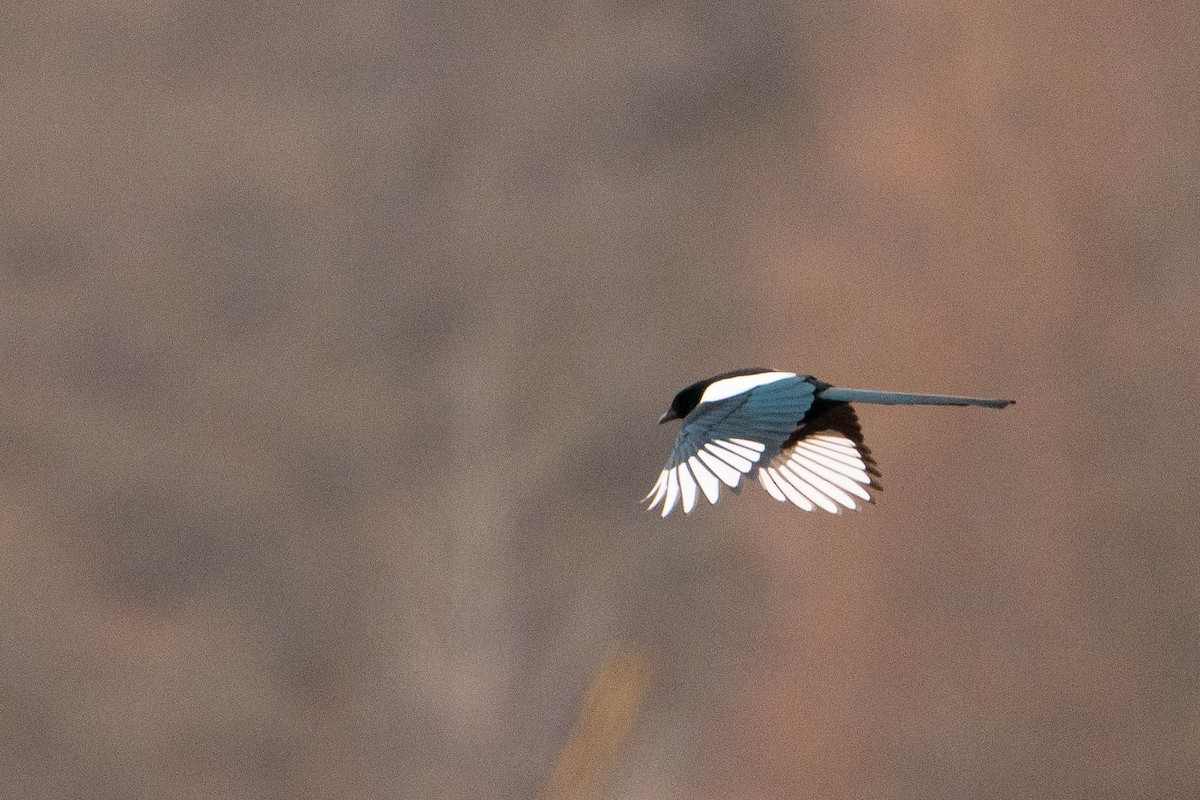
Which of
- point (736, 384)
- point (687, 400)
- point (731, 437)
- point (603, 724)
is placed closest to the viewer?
point (731, 437)

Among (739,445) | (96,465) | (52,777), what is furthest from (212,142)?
(739,445)

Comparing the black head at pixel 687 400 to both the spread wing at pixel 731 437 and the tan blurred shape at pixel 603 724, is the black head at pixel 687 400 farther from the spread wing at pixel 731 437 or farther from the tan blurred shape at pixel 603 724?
the tan blurred shape at pixel 603 724

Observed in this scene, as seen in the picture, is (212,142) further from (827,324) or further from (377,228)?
(827,324)

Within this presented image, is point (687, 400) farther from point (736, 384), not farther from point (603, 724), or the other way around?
point (603, 724)

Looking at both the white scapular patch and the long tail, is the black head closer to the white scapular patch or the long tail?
the white scapular patch

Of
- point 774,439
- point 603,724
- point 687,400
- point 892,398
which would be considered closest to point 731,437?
point 774,439

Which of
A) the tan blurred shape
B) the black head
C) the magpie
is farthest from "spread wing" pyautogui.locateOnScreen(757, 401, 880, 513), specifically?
the tan blurred shape
